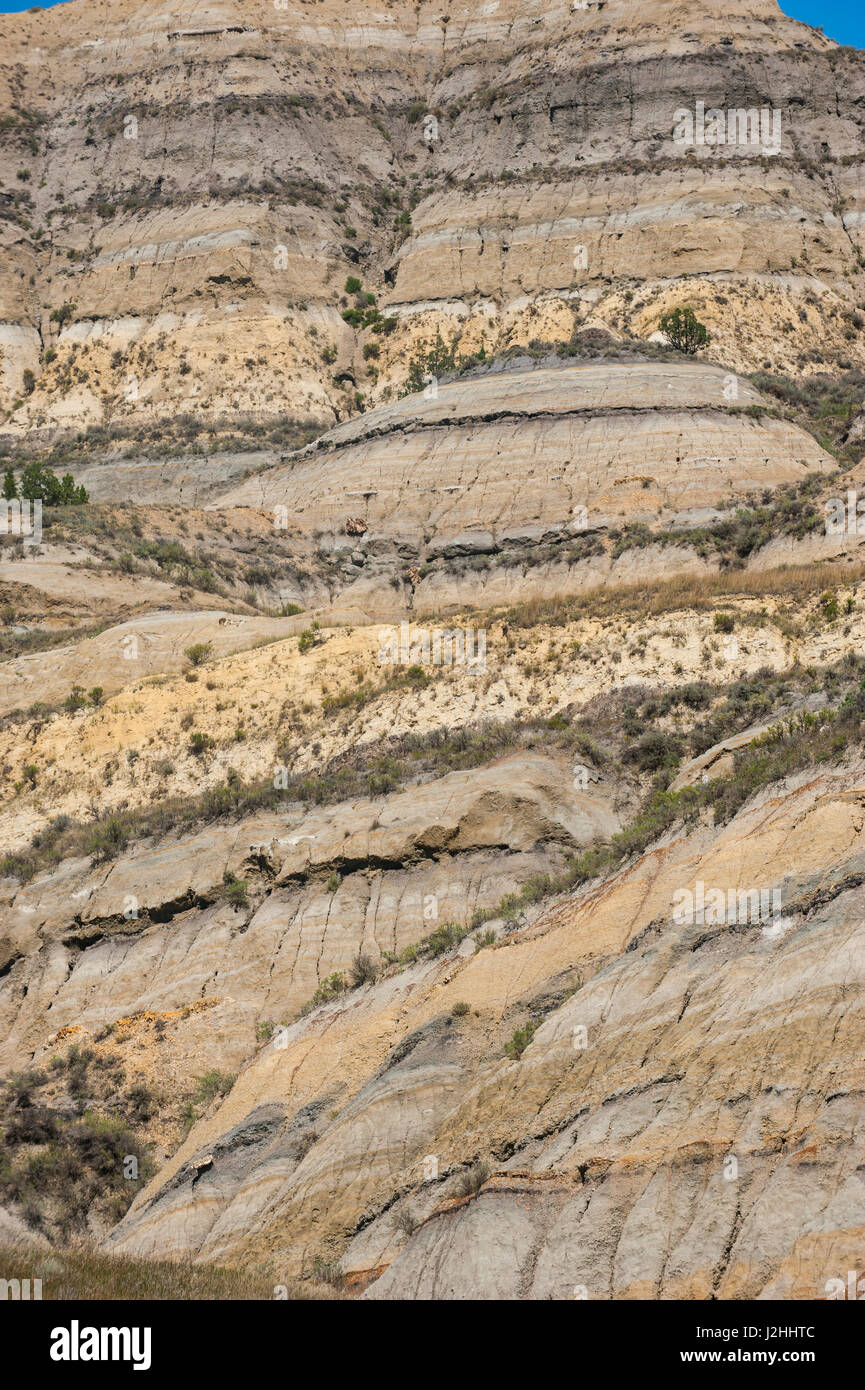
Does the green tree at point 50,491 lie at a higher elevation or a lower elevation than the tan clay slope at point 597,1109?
higher

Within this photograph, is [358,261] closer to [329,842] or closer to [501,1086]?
[329,842]

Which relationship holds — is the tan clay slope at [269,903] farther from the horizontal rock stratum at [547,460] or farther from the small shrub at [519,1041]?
the horizontal rock stratum at [547,460]

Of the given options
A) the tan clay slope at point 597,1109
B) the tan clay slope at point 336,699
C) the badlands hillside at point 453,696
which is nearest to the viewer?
the tan clay slope at point 597,1109

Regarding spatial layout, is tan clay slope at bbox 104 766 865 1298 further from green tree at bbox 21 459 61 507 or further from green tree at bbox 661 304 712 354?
green tree at bbox 661 304 712 354

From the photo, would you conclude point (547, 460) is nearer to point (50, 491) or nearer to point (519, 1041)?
point (50, 491)

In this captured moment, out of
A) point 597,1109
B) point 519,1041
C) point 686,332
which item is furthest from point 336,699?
point 686,332

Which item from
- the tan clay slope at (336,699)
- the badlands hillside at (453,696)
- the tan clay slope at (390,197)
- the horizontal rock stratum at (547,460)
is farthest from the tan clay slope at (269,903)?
the tan clay slope at (390,197)
